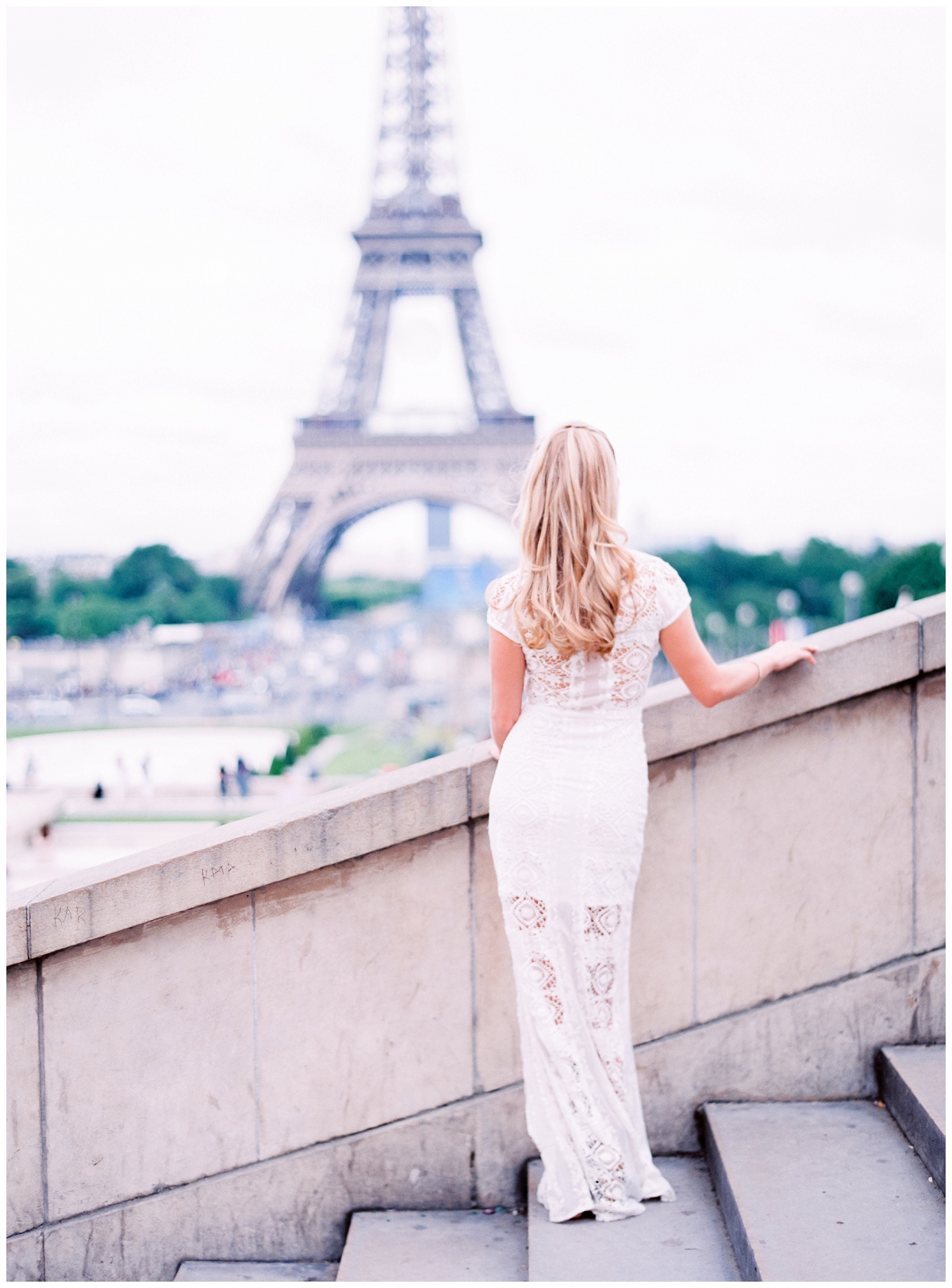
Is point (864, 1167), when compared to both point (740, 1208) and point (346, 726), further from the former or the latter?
point (346, 726)

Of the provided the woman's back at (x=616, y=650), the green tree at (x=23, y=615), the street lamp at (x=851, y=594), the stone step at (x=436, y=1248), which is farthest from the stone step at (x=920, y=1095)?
the green tree at (x=23, y=615)

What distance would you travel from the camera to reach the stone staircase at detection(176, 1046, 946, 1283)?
228cm

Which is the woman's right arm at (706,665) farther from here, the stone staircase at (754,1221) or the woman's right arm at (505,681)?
the stone staircase at (754,1221)

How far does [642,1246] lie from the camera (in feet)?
7.94

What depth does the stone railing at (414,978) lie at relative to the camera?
9.14ft

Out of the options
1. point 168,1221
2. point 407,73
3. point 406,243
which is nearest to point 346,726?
point 406,243

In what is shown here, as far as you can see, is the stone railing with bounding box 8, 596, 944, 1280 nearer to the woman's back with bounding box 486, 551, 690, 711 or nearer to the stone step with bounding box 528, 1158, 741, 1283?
the stone step with bounding box 528, 1158, 741, 1283

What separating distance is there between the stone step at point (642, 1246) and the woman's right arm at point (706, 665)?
3.74 feet

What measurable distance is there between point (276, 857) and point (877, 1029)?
5.14 ft

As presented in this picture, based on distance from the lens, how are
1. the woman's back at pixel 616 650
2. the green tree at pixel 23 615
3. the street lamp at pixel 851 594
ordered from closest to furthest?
the woman's back at pixel 616 650 → the street lamp at pixel 851 594 → the green tree at pixel 23 615

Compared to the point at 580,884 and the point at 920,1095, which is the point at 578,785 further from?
the point at 920,1095

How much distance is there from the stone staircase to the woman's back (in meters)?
1.12

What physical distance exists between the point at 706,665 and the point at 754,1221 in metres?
1.15

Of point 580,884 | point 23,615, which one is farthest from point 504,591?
point 23,615
